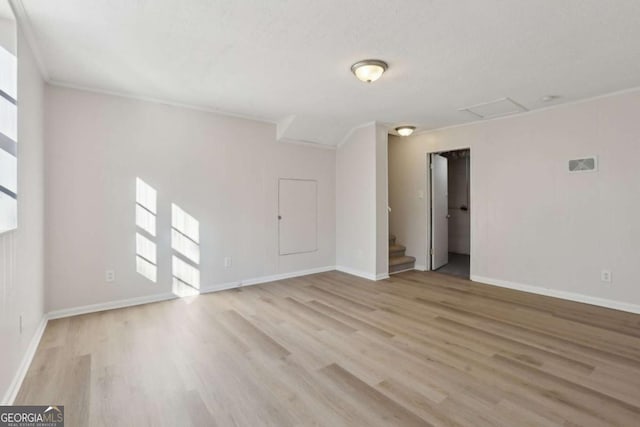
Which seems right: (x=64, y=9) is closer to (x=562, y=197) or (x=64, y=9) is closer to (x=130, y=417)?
(x=130, y=417)

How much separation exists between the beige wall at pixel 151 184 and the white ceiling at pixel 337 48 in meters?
0.36

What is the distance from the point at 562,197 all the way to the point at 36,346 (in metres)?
5.92

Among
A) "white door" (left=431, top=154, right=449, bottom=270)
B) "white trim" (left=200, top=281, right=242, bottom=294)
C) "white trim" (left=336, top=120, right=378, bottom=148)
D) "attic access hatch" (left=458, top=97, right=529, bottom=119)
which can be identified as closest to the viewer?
"attic access hatch" (left=458, top=97, right=529, bottom=119)

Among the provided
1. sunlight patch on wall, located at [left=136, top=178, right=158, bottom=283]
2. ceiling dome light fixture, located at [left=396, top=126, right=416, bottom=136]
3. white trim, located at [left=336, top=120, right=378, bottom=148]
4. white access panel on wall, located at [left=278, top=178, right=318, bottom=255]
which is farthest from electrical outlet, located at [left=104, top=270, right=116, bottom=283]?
ceiling dome light fixture, located at [left=396, top=126, right=416, bottom=136]

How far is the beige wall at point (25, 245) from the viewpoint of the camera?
1.82 m

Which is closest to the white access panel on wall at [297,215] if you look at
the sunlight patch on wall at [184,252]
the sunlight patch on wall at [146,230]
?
the sunlight patch on wall at [184,252]

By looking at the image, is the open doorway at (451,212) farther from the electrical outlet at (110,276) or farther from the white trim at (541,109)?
the electrical outlet at (110,276)

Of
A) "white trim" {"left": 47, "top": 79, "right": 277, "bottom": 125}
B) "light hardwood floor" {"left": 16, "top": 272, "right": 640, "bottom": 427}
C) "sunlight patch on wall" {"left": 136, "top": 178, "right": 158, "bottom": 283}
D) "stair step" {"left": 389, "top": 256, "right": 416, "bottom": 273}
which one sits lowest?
"light hardwood floor" {"left": 16, "top": 272, "right": 640, "bottom": 427}

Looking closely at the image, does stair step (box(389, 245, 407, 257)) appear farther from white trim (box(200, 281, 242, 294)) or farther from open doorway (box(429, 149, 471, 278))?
white trim (box(200, 281, 242, 294))

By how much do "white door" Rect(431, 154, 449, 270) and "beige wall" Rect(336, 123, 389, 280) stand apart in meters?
1.06

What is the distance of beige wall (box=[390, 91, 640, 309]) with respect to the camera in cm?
349

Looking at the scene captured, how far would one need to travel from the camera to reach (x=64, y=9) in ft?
6.75

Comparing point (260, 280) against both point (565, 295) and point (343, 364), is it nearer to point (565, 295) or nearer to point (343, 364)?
point (343, 364)

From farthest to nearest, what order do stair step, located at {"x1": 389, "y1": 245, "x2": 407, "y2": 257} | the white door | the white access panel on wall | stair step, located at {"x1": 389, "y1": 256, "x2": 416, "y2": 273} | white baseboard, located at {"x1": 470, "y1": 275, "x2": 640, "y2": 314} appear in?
stair step, located at {"x1": 389, "y1": 245, "x2": 407, "y2": 257} < the white door < stair step, located at {"x1": 389, "y1": 256, "x2": 416, "y2": 273} < the white access panel on wall < white baseboard, located at {"x1": 470, "y1": 275, "x2": 640, "y2": 314}
